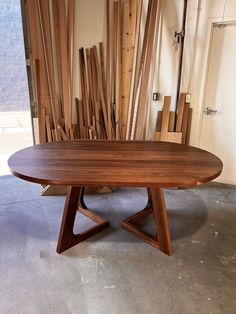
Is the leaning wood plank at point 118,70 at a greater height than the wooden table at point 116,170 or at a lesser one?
greater

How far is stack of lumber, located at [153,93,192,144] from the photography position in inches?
120

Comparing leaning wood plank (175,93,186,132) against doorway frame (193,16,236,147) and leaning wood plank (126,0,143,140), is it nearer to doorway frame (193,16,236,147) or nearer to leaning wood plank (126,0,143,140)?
doorway frame (193,16,236,147)

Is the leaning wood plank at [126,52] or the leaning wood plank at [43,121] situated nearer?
the leaning wood plank at [43,121]

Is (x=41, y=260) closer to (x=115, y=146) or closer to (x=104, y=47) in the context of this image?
(x=115, y=146)

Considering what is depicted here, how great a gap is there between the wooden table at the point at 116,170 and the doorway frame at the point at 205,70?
3.32ft

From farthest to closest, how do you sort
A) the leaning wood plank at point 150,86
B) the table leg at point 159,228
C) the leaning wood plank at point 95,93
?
the leaning wood plank at point 95,93 → the leaning wood plank at point 150,86 → the table leg at point 159,228

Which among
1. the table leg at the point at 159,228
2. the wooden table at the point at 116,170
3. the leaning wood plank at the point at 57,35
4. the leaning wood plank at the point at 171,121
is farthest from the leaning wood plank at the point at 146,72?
the table leg at the point at 159,228

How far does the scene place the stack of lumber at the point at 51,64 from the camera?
271cm

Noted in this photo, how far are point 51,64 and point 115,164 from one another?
1764 millimetres

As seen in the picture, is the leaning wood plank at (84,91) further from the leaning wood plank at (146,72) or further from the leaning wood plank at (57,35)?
the leaning wood plank at (146,72)

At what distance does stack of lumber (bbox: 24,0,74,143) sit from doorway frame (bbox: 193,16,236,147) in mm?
1588

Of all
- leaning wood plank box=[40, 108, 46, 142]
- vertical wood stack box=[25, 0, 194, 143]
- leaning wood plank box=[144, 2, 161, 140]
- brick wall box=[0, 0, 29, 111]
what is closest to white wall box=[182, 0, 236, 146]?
vertical wood stack box=[25, 0, 194, 143]

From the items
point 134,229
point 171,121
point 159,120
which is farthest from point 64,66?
point 134,229

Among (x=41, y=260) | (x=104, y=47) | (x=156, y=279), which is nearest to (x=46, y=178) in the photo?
(x=41, y=260)
